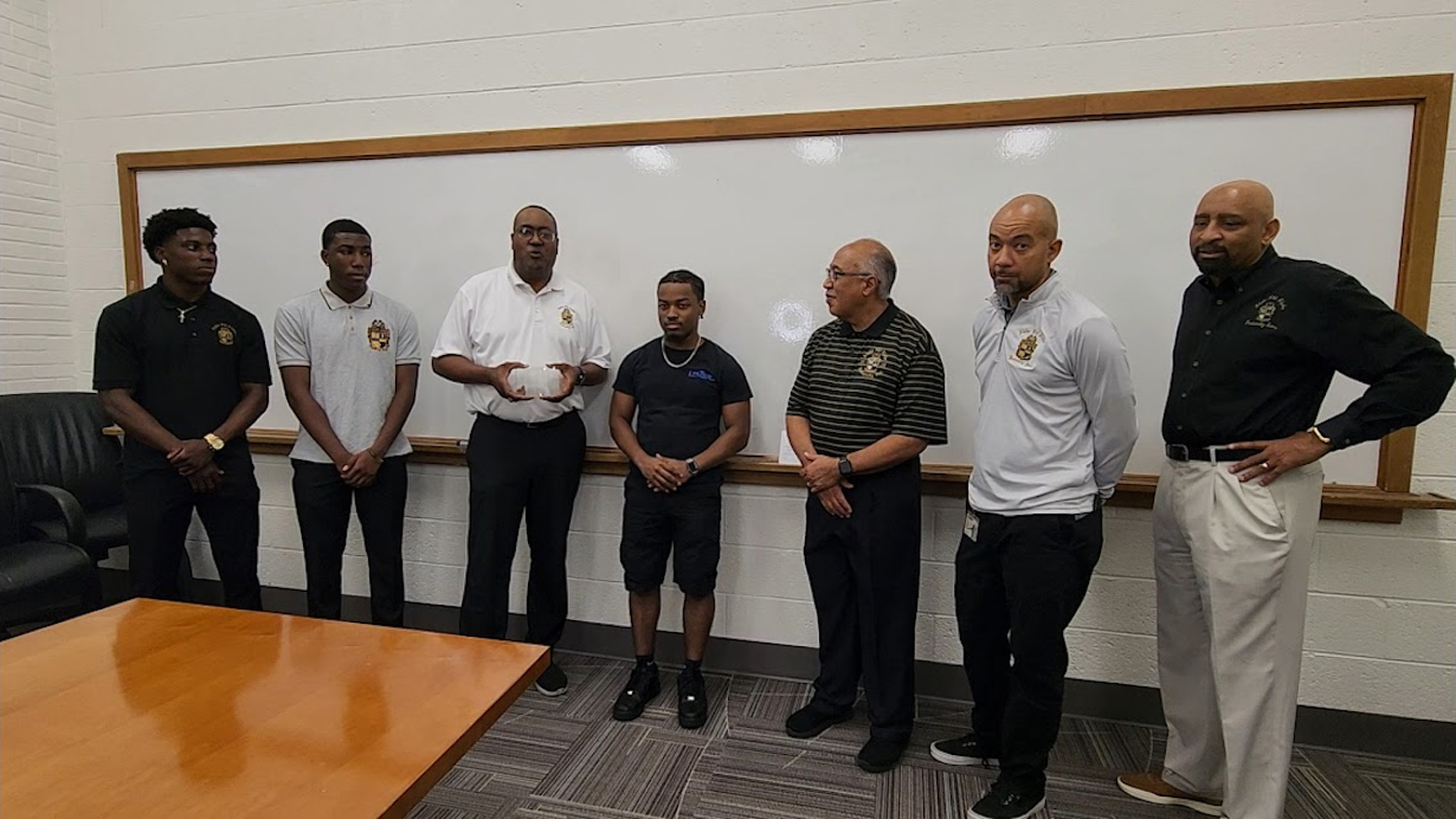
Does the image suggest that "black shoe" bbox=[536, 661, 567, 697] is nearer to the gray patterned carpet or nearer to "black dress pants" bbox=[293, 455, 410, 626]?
the gray patterned carpet

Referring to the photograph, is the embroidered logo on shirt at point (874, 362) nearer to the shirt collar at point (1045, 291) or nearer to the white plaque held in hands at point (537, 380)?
the shirt collar at point (1045, 291)

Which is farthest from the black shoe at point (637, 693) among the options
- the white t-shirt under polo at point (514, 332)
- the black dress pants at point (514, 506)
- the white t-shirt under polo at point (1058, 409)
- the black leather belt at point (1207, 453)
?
the black leather belt at point (1207, 453)

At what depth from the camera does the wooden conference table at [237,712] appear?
92 cm

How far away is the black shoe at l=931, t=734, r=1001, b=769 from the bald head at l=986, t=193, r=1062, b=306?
4.64 ft

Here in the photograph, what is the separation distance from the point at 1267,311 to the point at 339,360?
289 cm

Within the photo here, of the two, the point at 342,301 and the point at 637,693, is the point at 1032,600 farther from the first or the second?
the point at 342,301

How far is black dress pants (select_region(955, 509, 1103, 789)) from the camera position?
6.27 feet

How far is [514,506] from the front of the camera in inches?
104

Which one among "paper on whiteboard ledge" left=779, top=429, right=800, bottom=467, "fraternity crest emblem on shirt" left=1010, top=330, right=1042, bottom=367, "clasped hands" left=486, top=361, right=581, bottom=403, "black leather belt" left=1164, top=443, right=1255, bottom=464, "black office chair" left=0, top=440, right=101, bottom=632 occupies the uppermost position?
"fraternity crest emblem on shirt" left=1010, top=330, right=1042, bottom=367

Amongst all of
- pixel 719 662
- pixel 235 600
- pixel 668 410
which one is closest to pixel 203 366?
pixel 235 600

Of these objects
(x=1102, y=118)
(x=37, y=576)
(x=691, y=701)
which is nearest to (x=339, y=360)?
(x=37, y=576)

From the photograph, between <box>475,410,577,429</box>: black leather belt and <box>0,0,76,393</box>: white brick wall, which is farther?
<box>0,0,76,393</box>: white brick wall

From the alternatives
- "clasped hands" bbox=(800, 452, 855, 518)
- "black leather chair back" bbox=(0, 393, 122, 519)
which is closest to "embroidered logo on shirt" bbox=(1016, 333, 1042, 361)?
"clasped hands" bbox=(800, 452, 855, 518)

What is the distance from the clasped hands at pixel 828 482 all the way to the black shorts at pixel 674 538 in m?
0.43
